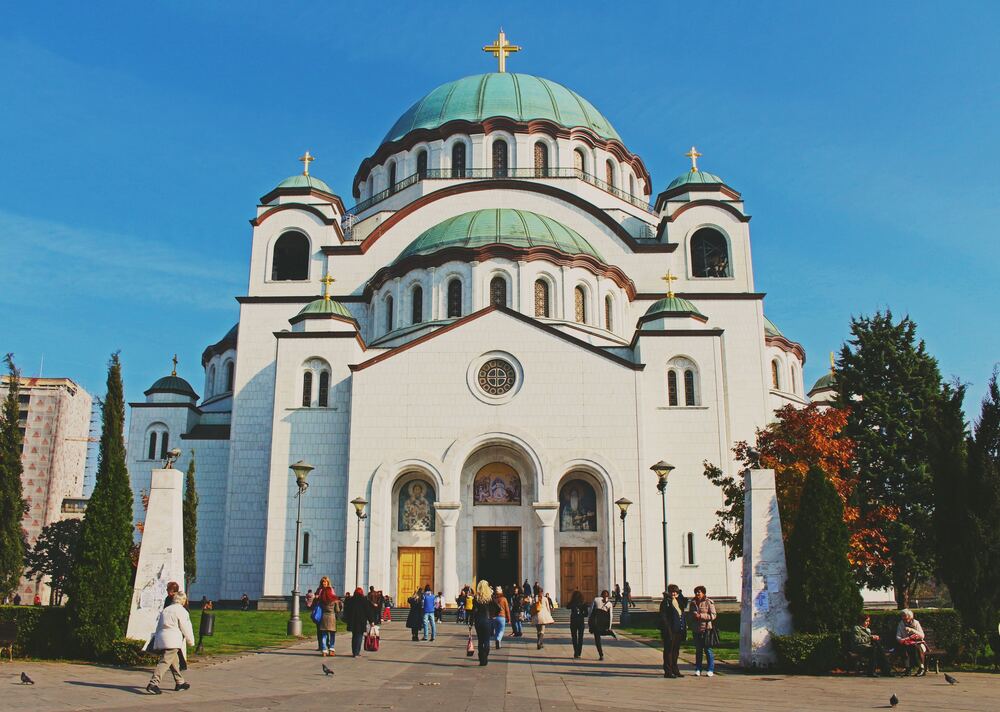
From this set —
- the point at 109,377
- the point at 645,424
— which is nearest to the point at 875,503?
the point at 645,424

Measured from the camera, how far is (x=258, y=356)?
3597 centimetres

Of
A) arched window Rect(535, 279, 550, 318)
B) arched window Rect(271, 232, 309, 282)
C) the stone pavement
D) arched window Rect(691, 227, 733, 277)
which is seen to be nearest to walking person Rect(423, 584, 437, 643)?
the stone pavement

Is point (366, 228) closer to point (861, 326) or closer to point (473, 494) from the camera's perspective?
point (473, 494)

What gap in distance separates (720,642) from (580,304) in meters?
17.1

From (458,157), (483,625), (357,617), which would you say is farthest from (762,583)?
(458,157)

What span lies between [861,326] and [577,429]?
921 centimetres

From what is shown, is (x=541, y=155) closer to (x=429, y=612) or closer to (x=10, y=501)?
(x=429, y=612)

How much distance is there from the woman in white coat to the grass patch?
30.2 feet

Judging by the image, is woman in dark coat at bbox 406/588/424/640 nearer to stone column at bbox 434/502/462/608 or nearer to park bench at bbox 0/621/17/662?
stone column at bbox 434/502/462/608

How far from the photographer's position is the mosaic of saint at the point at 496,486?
3036 centimetres

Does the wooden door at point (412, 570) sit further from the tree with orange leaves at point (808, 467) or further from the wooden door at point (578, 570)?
the tree with orange leaves at point (808, 467)

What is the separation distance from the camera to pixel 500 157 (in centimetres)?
4203

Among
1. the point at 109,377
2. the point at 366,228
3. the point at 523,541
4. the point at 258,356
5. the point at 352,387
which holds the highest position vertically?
the point at 366,228

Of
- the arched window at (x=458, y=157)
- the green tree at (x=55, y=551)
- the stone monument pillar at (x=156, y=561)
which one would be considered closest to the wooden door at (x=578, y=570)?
the stone monument pillar at (x=156, y=561)
